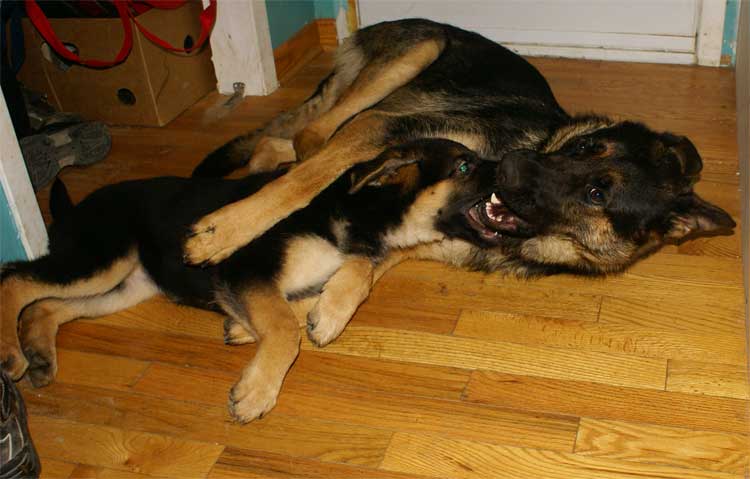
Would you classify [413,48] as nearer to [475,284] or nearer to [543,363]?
[475,284]

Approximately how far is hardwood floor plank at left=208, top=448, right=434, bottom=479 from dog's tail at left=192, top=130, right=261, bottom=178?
154 centimetres

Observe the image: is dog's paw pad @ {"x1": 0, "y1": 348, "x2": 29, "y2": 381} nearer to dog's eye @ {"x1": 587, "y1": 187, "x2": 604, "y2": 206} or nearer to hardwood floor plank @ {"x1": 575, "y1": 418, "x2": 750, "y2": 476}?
hardwood floor plank @ {"x1": 575, "y1": 418, "x2": 750, "y2": 476}

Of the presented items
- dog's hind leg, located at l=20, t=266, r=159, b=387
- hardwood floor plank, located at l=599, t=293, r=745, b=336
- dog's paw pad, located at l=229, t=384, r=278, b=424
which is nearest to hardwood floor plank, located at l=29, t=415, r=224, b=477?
dog's paw pad, located at l=229, t=384, r=278, b=424

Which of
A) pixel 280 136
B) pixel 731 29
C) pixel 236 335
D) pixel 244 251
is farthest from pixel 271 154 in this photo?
pixel 731 29

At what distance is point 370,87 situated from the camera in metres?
3.52

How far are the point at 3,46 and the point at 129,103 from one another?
0.68 m

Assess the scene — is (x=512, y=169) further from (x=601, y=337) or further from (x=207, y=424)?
(x=207, y=424)

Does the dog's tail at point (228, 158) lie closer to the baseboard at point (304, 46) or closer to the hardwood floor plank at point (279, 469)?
the baseboard at point (304, 46)

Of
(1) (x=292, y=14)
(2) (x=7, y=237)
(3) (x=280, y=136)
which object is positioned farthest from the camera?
(1) (x=292, y=14)

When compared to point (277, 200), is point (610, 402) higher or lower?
lower

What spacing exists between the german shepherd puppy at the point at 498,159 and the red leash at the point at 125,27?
2.80ft

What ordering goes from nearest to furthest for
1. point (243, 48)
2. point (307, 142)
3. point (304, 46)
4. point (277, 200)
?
1. point (277, 200)
2. point (307, 142)
3. point (243, 48)
4. point (304, 46)

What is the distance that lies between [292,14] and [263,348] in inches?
122

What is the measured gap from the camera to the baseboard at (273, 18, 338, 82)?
4.93m
